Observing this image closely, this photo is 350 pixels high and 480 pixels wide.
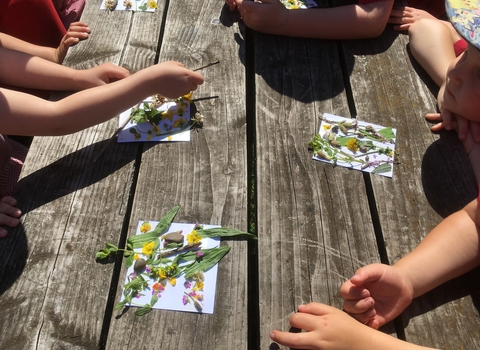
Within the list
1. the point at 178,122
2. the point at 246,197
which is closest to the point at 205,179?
the point at 246,197

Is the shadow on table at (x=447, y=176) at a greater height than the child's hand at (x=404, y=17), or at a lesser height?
lesser

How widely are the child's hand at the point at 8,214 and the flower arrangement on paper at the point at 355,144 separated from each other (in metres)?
0.83

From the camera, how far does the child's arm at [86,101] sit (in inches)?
44.9

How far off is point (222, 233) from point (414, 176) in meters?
0.57

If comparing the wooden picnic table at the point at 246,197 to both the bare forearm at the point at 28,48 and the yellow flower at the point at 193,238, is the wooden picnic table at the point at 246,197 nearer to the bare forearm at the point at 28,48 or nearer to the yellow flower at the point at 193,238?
the yellow flower at the point at 193,238

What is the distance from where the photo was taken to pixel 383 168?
1171 mm

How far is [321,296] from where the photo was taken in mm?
950

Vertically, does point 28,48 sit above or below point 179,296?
above

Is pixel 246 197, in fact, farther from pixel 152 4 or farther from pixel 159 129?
pixel 152 4

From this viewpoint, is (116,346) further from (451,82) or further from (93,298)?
(451,82)

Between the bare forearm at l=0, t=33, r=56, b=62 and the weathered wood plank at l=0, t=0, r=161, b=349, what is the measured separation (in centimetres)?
56

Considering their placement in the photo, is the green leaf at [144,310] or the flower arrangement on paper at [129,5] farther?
the flower arrangement on paper at [129,5]

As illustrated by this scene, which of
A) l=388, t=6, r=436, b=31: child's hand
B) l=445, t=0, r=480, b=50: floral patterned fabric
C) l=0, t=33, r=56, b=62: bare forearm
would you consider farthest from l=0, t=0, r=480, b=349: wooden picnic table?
l=445, t=0, r=480, b=50: floral patterned fabric

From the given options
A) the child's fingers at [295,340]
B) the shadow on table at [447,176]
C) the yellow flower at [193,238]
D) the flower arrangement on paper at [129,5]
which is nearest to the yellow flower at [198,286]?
the yellow flower at [193,238]
